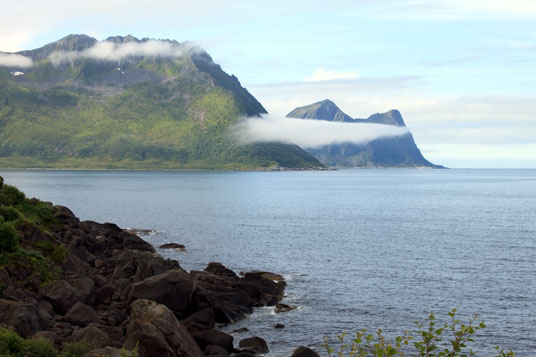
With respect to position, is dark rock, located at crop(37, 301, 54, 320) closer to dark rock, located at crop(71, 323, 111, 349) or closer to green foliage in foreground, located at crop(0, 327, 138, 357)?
dark rock, located at crop(71, 323, 111, 349)

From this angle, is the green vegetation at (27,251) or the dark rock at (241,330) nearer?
the green vegetation at (27,251)

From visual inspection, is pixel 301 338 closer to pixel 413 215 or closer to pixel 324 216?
pixel 324 216

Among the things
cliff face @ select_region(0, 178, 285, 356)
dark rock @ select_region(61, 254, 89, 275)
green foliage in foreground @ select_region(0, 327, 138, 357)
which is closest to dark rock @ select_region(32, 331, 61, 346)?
cliff face @ select_region(0, 178, 285, 356)

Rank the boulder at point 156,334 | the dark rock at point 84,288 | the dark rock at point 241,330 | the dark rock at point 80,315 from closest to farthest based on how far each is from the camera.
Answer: the boulder at point 156,334 < the dark rock at point 80,315 < the dark rock at point 84,288 < the dark rock at point 241,330

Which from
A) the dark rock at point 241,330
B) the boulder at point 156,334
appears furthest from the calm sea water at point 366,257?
the boulder at point 156,334

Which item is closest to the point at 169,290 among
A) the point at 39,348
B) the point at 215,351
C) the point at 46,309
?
the point at 215,351

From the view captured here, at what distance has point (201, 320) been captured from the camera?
133ft

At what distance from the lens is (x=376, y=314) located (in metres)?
47.6

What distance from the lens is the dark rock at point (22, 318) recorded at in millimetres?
29019

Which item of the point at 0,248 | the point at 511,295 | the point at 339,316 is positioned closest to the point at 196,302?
the point at 339,316

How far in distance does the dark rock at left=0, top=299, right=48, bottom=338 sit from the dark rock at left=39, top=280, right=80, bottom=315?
616cm

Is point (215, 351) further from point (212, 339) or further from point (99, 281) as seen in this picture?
point (99, 281)

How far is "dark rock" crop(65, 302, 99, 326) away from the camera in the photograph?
3428 centimetres

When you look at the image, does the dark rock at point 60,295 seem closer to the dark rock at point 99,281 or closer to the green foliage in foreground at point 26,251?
the green foliage in foreground at point 26,251
